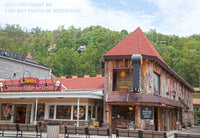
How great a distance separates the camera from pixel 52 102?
20359 mm

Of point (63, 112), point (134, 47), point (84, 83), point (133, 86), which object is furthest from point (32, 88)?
point (134, 47)

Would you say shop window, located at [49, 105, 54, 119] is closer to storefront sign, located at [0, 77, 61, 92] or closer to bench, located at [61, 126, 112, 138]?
storefront sign, located at [0, 77, 61, 92]

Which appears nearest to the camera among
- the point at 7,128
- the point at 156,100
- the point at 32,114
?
the point at 7,128

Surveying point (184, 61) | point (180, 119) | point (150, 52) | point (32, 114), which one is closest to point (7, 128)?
point (32, 114)

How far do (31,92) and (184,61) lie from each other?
63.4 m

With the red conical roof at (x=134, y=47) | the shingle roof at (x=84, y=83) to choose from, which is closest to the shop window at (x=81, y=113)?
the shingle roof at (x=84, y=83)

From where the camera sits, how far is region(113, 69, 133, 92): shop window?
19359 mm

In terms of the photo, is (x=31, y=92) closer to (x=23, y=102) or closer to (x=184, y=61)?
(x=23, y=102)

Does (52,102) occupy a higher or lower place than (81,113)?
higher

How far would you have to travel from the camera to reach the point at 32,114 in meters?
21.3

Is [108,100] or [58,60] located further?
[58,60]

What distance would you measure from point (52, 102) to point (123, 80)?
6592mm

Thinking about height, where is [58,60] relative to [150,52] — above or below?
above

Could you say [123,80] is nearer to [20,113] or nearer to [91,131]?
[91,131]
